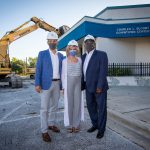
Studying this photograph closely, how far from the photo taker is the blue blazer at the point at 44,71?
15.5 ft

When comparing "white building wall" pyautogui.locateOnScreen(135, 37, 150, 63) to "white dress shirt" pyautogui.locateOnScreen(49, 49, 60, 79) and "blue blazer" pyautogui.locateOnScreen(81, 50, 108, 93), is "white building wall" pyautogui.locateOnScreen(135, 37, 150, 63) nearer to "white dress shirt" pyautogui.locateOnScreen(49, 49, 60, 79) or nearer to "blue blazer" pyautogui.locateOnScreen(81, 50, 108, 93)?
"blue blazer" pyautogui.locateOnScreen(81, 50, 108, 93)

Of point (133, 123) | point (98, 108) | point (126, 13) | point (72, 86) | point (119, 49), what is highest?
point (126, 13)

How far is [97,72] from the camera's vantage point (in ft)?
15.7

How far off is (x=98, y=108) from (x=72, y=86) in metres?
0.70

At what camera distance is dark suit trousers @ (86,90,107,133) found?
15.5 ft

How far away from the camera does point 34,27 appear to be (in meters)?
21.0

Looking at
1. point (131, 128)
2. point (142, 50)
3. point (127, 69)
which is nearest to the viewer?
point (131, 128)

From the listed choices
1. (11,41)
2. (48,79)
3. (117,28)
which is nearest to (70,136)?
(48,79)

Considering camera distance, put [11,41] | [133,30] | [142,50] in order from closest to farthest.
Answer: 1. [133,30]
2. [142,50]
3. [11,41]

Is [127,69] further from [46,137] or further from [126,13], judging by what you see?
[46,137]

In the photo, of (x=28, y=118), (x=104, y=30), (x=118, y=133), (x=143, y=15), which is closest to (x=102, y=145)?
(x=118, y=133)

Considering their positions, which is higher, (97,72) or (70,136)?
(97,72)

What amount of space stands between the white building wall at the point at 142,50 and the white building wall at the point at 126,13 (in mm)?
1873

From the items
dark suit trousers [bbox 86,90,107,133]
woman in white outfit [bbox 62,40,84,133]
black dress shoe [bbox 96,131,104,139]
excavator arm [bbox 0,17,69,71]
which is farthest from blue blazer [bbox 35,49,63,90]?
excavator arm [bbox 0,17,69,71]
